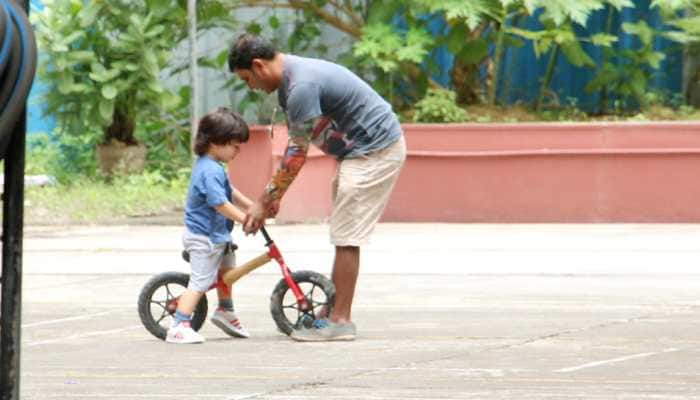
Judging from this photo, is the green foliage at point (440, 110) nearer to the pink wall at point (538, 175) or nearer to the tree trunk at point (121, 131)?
the pink wall at point (538, 175)

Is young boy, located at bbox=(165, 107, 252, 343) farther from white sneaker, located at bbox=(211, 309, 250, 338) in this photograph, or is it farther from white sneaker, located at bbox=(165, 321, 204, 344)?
white sneaker, located at bbox=(211, 309, 250, 338)

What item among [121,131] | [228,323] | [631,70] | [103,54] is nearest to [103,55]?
[103,54]

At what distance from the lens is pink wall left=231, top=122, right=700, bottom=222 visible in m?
19.6

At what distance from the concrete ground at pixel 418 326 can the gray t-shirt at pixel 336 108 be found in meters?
1.11

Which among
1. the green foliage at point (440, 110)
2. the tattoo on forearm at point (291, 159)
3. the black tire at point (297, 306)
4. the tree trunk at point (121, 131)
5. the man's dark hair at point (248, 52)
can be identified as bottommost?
the tree trunk at point (121, 131)

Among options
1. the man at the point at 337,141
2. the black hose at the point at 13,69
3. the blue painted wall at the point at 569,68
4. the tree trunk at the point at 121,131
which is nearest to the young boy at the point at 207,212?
the man at the point at 337,141

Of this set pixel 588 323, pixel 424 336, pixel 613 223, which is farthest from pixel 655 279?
pixel 613 223

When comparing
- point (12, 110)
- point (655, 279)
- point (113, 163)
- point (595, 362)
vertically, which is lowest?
point (113, 163)

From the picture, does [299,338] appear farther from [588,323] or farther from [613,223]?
[613,223]

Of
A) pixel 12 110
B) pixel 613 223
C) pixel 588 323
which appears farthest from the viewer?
pixel 613 223

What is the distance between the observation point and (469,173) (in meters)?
20.0

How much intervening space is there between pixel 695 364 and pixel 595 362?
1.60 feet

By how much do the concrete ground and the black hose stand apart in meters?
3.46

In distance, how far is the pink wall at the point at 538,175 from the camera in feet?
64.4
